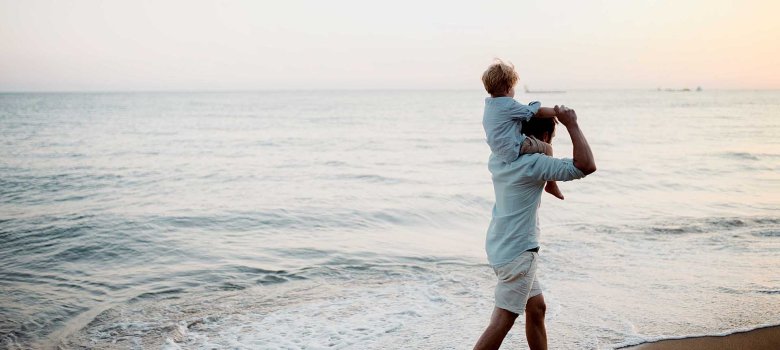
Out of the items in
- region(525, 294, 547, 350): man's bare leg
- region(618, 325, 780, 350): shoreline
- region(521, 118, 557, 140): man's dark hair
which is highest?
region(521, 118, 557, 140): man's dark hair

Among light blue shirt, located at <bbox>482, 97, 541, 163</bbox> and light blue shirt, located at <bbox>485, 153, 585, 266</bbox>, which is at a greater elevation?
light blue shirt, located at <bbox>482, 97, 541, 163</bbox>

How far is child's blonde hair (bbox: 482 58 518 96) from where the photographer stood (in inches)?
128

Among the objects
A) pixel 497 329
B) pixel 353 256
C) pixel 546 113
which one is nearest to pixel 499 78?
pixel 546 113

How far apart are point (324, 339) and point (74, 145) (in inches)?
973

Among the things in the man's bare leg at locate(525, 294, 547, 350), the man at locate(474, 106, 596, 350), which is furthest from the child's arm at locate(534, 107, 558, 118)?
the man's bare leg at locate(525, 294, 547, 350)

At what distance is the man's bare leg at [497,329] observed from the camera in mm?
3506

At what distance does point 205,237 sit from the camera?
9648 millimetres

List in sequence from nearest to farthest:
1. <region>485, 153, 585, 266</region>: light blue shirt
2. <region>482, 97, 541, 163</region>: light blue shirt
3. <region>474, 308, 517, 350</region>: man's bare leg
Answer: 1. <region>482, 97, 541, 163</region>: light blue shirt
2. <region>485, 153, 585, 266</region>: light blue shirt
3. <region>474, 308, 517, 350</region>: man's bare leg

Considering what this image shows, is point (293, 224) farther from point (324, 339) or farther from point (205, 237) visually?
point (324, 339)

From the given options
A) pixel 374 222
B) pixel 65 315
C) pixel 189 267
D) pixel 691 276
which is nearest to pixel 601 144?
pixel 374 222

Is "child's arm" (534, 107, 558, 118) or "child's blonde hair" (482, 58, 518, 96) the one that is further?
"child's blonde hair" (482, 58, 518, 96)

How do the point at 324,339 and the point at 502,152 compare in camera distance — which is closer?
the point at 502,152

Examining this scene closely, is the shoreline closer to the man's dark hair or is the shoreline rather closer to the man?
the man

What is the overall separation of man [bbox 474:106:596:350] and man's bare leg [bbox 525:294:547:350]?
12cm
